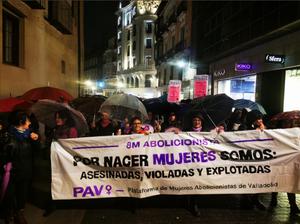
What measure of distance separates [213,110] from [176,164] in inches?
103

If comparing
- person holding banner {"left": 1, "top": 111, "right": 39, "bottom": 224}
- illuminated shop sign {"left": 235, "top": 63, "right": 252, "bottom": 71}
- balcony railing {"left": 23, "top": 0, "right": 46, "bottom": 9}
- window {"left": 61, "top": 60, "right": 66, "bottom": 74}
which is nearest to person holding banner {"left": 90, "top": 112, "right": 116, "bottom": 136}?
person holding banner {"left": 1, "top": 111, "right": 39, "bottom": 224}

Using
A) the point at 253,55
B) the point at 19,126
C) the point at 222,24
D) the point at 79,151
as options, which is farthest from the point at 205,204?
the point at 222,24

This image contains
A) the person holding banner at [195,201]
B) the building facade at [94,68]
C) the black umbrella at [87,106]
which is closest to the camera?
the person holding banner at [195,201]

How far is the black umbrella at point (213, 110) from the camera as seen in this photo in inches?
320

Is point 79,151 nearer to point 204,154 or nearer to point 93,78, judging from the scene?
point 204,154

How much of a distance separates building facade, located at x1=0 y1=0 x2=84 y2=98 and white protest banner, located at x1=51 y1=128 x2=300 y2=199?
6469mm

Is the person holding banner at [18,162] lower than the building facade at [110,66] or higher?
lower

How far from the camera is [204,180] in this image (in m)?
6.11

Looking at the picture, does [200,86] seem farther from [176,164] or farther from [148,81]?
[148,81]

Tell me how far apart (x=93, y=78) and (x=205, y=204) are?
336ft

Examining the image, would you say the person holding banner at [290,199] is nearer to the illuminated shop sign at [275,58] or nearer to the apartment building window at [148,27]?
the illuminated shop sign at [275,58]

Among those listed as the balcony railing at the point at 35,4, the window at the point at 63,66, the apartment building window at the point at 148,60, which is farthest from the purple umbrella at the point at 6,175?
the apartment building window at the point at 148,60

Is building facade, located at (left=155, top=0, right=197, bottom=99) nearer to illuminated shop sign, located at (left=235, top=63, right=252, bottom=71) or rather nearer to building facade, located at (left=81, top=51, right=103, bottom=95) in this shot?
illuminated shop sign, located at (left=235, top=63, right=252, bottom=71)

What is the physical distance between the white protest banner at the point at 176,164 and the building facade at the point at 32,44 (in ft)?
21.2
